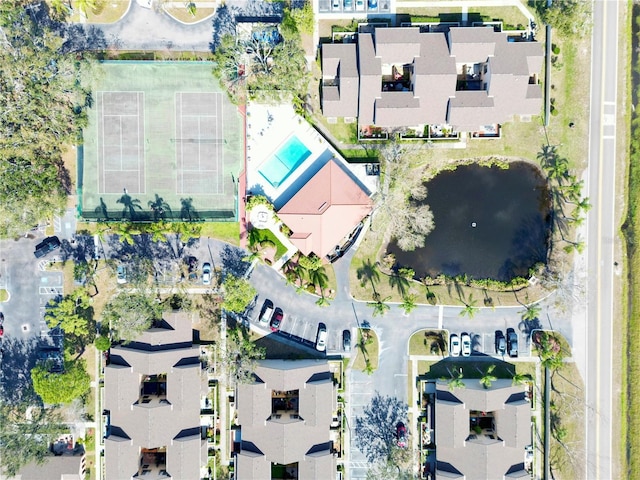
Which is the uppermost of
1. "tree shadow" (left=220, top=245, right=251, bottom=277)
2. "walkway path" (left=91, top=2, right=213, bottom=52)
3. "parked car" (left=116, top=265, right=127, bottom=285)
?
"walkway path" (left=91, top=2, right=213, bottom=52)

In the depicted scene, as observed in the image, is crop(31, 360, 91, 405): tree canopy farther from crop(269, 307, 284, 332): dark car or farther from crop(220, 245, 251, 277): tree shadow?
crop(269, 307, 284, 332): dark car

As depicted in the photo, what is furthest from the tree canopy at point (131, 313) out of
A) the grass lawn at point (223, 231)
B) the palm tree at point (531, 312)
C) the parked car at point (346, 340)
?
the palm tree at point (531, 312)

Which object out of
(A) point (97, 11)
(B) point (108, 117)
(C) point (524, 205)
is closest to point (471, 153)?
(C) point (524, 205)

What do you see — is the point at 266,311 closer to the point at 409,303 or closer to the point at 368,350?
the point at 368,350

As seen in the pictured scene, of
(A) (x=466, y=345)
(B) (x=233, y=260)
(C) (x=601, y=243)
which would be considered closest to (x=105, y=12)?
(B) (x=233, y=260)

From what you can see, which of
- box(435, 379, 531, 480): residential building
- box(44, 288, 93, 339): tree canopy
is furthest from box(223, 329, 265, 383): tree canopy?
box(435, 379, 531, 480): residential building

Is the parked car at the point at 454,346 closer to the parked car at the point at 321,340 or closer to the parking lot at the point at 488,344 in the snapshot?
the parking lot at the point at 488,344

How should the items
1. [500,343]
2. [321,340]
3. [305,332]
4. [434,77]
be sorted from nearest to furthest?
1. [434,77]
2. [500,343]
3. [321,340]
4. [305,332]
